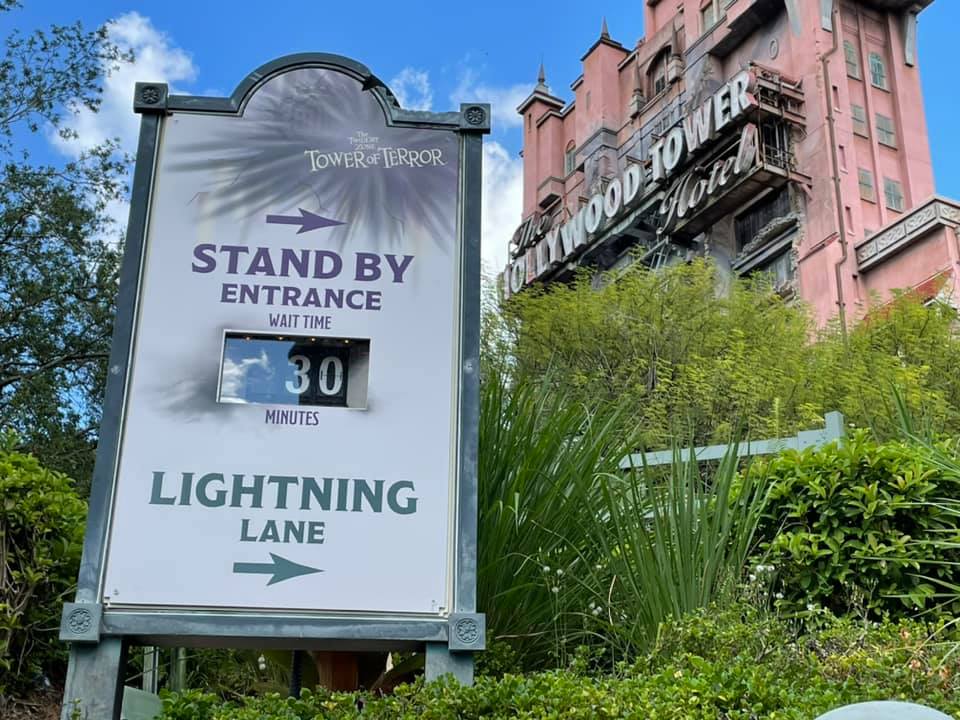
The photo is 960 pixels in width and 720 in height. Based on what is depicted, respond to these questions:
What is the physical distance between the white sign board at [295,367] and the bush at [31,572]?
764mm

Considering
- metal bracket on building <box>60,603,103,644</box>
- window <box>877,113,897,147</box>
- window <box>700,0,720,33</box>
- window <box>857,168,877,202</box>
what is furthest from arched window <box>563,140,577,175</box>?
metal bracket on building <box>60,603,103,644</box>

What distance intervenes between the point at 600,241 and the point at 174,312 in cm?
2832

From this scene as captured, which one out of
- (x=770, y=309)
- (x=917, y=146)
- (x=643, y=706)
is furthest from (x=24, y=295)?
(x=917, y=146)

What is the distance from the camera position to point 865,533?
521 centimetres

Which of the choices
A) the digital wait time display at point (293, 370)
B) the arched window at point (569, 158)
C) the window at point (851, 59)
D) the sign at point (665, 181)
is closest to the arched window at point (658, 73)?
the sign at point (665, 181)

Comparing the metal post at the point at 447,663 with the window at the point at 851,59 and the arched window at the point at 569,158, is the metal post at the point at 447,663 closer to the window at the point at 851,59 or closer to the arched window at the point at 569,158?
the window at the point at 851,59

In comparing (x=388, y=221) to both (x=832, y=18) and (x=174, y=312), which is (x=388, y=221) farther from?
(x=832, y=18)

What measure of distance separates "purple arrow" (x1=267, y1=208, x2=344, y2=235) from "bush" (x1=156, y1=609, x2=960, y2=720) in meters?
2.06

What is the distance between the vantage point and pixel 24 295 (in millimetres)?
14062

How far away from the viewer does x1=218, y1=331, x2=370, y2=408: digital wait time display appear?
4.42m

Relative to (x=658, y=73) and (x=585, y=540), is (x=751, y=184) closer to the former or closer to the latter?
(x=658, y=73)

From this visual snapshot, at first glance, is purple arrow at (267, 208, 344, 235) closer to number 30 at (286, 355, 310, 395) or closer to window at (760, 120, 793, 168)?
number 30 at (286, 355, 310, 395)

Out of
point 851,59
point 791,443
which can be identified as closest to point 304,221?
point 791,443

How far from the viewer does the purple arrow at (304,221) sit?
472 centimetres
